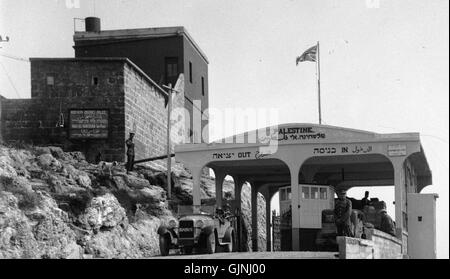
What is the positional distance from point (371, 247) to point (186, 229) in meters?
6.03

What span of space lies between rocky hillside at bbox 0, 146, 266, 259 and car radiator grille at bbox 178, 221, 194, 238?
390 cm

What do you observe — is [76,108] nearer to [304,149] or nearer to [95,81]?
→ [95,81]

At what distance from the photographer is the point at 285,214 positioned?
93.0ft

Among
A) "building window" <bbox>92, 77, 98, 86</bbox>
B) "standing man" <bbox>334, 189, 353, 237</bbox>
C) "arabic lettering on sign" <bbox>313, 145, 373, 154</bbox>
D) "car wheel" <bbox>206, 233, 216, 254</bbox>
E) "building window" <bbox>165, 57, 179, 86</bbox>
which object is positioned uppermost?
"building window" <bbox>165, 57, 179, 86</bbox>

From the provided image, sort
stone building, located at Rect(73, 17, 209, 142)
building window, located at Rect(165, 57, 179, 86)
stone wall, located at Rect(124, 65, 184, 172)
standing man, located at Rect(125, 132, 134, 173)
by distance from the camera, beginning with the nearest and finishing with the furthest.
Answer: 1. standing man, located at Rect(125, 132, 134, 173)
2. stone wall, located at Rect(124, 65, 184, 172)
3. stone building, located at Rect(73, 17, 209, 142)
4. building window, located at Rect(165, 57, 179, 86)

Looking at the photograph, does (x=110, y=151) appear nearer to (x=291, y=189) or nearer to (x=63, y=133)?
(x=63, y=133)

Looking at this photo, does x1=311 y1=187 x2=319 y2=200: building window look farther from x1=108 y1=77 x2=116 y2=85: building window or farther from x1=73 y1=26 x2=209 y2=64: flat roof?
x1=73 y1=26 x2=209 y2=64: flat roof

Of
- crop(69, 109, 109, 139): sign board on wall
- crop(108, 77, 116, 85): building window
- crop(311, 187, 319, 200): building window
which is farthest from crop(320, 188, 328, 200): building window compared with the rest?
crop(108, 77, 116, 85): building window

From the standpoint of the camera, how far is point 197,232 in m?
24.4

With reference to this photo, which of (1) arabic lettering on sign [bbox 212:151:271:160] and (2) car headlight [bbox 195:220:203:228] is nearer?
(2) car headlight [bbox 195:220:203:228]

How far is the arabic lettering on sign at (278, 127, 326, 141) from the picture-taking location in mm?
26656
